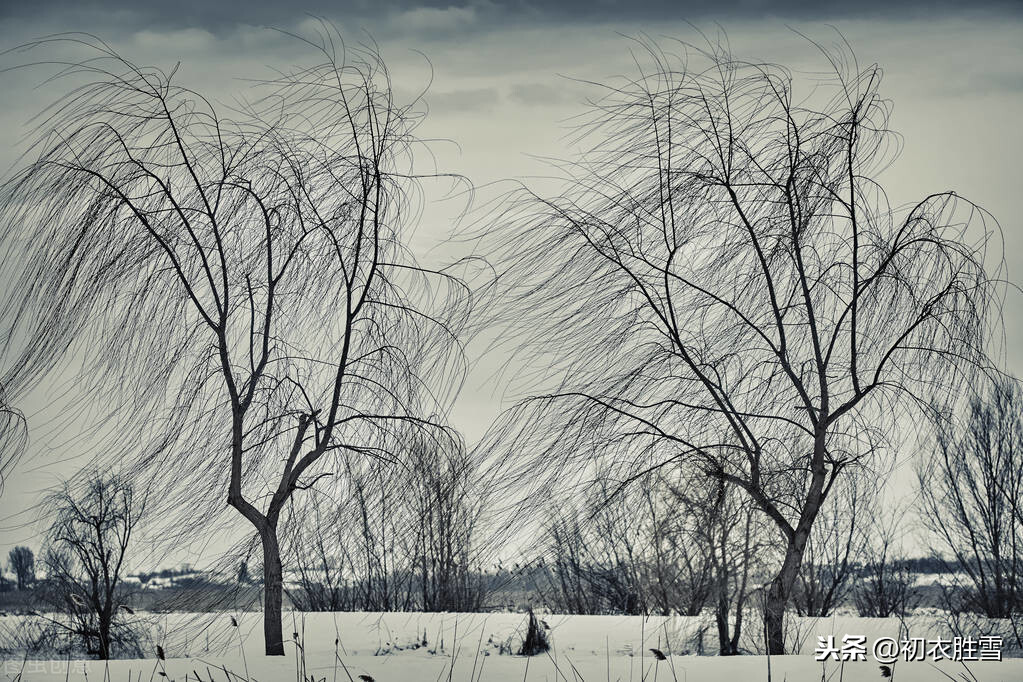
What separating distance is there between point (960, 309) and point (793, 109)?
1833mm

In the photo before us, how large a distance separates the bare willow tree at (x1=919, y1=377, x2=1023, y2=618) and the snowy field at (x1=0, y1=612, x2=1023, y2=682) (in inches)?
110

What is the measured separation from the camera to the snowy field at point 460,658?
526 cm

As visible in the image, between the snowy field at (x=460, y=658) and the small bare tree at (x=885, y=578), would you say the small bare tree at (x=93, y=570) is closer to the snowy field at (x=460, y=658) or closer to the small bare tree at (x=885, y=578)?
the snowy field at (x=460, y=658)

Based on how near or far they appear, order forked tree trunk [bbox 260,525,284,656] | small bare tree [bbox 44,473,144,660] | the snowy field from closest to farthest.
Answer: the snowy field < forked tree trunk [bbox 260,525,284,656] < small bare tree [bbox 44,473,144,660]

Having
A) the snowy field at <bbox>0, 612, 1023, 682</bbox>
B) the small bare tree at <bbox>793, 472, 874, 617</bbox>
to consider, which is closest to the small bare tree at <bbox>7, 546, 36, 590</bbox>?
the snowy field at <bbox>0, 612, 1023, 682</bbox>

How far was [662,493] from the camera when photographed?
6.21 meters

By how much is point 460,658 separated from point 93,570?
4.99 m

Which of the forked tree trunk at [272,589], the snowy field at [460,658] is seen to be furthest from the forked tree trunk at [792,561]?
the forked tree trunk at [272,589]

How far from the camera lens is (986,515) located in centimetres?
1231

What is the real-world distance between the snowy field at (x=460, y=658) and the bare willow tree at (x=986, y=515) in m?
2.78

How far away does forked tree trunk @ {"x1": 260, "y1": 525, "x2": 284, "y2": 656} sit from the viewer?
19.8 feet

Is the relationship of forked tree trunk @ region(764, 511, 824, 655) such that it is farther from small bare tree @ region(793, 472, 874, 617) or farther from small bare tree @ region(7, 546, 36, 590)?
small bare tree @ region(7, 546, 36, 590)

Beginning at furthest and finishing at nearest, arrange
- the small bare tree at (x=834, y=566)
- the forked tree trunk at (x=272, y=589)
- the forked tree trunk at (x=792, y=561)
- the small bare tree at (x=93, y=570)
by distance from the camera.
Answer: the small bare tree at (x=834, y=566)
the small bare tree at (x=93, y=570)
the forked tree trunk at (x=272, y=589)
the forked tree trunk at (x=792, y=561)

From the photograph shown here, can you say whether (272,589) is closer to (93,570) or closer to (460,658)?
(460,658)
